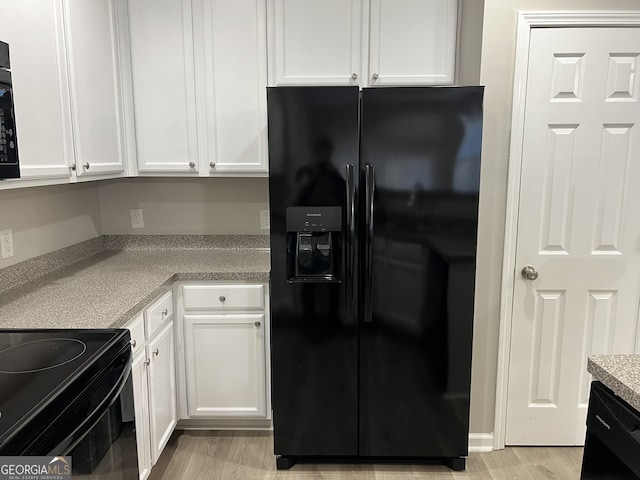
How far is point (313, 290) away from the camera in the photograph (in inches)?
88.7

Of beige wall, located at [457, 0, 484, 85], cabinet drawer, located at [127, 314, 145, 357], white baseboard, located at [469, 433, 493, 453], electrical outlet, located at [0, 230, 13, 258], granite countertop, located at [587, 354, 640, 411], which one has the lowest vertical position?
white baseboard, located at [469, 433, 493, 453]

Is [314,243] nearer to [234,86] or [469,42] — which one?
[234,86]

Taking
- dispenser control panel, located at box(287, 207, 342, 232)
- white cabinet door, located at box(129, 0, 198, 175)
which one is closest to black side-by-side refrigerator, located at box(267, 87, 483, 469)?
dispenser control panel, located at box(287, 207, 342, 232)

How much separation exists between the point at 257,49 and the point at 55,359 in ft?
6.00

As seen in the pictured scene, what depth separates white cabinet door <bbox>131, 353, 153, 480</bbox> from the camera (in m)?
1.97

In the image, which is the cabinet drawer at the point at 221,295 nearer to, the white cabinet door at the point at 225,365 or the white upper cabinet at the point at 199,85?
the white cabinet door at the point at 225,365

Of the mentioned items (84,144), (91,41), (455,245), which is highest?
(91,41)

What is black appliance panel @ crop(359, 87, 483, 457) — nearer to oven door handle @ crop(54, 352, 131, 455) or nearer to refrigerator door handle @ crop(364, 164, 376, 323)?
refrigerator door handle @ crop(364, 164, 376, 323)

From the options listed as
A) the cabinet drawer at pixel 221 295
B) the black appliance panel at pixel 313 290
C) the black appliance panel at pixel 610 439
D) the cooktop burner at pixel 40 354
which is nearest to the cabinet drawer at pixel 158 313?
the cabinet drawer at pixel 221 295

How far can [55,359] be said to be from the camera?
4.38 feet

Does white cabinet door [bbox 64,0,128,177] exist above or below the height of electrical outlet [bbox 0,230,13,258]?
above

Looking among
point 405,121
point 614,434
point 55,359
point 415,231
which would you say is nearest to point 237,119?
point 405,121

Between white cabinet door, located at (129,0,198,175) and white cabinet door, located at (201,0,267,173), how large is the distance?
3.2 inches

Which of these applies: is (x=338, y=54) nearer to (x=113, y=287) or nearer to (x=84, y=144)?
→ (x=84, y=144)
